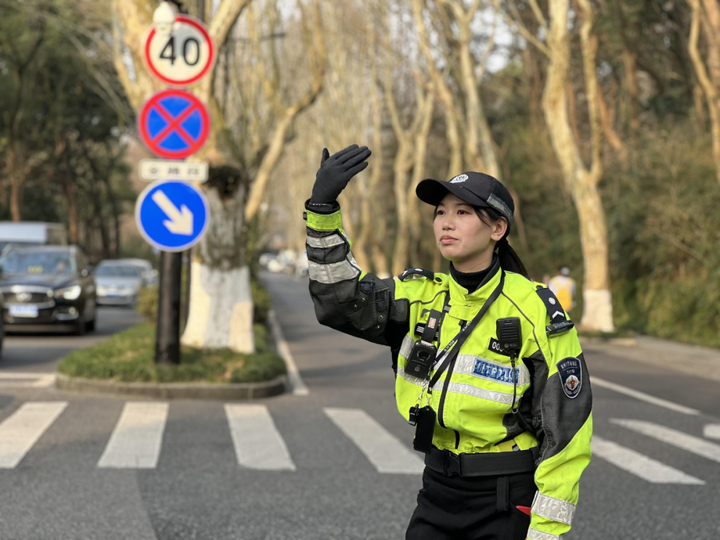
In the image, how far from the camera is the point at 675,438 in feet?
29.6

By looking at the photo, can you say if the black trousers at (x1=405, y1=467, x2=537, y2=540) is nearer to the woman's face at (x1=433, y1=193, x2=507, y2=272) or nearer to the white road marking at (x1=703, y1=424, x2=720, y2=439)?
the woman's face at (x1=433, y1=193, x2=507, y2=272)

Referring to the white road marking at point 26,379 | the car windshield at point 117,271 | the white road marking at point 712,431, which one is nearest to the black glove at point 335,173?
the white road marking at point 712,431

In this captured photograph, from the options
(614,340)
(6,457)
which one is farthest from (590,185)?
(6,457)

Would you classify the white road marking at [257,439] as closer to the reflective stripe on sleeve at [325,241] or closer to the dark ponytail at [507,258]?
the dark ponytail at [507,258]

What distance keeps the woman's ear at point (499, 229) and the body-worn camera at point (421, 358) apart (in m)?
0.40

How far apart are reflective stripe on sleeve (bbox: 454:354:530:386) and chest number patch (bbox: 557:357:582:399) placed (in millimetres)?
110

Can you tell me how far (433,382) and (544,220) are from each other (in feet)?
103

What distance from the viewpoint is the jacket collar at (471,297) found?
9.70ft

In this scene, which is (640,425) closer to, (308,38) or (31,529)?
(31,529)

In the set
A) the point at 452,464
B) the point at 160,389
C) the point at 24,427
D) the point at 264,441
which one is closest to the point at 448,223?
the point at 452,464

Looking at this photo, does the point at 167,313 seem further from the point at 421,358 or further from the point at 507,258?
the point at 421,358

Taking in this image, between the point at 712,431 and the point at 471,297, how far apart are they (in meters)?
7.41

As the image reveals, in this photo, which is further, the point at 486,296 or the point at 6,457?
the point at 6,457

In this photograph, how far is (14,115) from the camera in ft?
114
